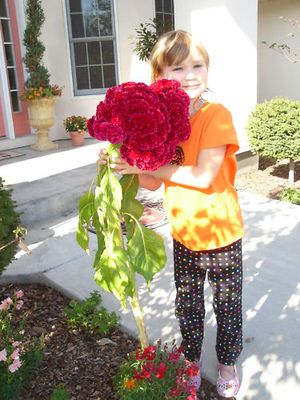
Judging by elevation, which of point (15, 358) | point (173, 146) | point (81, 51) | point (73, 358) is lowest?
point (73, 358)

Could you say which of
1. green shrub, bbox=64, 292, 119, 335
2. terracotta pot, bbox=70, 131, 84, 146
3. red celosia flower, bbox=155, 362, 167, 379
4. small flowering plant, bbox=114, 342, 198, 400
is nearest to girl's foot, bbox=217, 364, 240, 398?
small flowering plant, bbox=114, 342, 198, 400

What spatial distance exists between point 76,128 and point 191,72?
6399mm

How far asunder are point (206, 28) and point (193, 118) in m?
4.54

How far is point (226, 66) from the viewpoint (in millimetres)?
6277

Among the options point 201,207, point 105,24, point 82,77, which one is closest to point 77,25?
point 105,24

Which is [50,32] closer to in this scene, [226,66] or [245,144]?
[226,66]

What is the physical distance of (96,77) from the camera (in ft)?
28.5

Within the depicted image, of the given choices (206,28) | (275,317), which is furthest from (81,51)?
(275,317)

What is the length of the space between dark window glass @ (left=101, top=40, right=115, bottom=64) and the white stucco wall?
2702mm

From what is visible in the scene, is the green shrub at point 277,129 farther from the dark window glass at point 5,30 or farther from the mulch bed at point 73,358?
the dark window glass at point 5,30

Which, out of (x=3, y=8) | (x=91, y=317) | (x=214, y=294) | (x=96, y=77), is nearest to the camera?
(x=214, y=294)

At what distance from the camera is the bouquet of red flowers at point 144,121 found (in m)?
1.57

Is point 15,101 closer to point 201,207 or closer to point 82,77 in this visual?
point 82,77

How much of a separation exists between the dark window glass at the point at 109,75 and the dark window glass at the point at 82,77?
1.17ft
